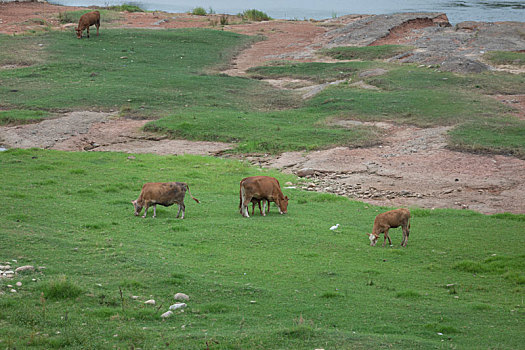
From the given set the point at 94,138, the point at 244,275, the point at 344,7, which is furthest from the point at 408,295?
the point at 344,7

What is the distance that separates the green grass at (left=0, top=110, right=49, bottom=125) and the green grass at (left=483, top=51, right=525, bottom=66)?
874 inches

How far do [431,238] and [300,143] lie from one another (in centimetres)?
921

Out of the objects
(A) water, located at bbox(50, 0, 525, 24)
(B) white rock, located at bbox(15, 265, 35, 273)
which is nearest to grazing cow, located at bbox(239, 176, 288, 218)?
(B) white rock, located at bbox(15, 265, 35, 273)

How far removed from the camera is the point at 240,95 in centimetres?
2778

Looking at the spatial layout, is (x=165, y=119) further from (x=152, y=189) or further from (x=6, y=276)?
(x=6, y=276)

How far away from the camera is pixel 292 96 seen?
90.6 feet

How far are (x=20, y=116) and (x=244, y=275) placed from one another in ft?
54.0

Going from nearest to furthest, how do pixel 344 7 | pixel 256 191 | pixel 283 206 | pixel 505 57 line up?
pixel 256 191 → pixel 283 206 → pixel 505 57 → pixel 344 7

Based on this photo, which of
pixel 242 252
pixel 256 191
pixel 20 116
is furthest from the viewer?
pixel 20 116

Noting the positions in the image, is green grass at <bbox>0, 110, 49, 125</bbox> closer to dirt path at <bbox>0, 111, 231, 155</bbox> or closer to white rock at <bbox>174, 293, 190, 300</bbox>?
dirt path at <bbox>0, 111, 231, 155</bbox>

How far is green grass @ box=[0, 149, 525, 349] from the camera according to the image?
6953mm

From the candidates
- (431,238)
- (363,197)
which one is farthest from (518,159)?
(431,238)

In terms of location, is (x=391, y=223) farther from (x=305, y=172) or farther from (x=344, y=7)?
(x=344, y=7)

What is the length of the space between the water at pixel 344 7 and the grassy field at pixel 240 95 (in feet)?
102
